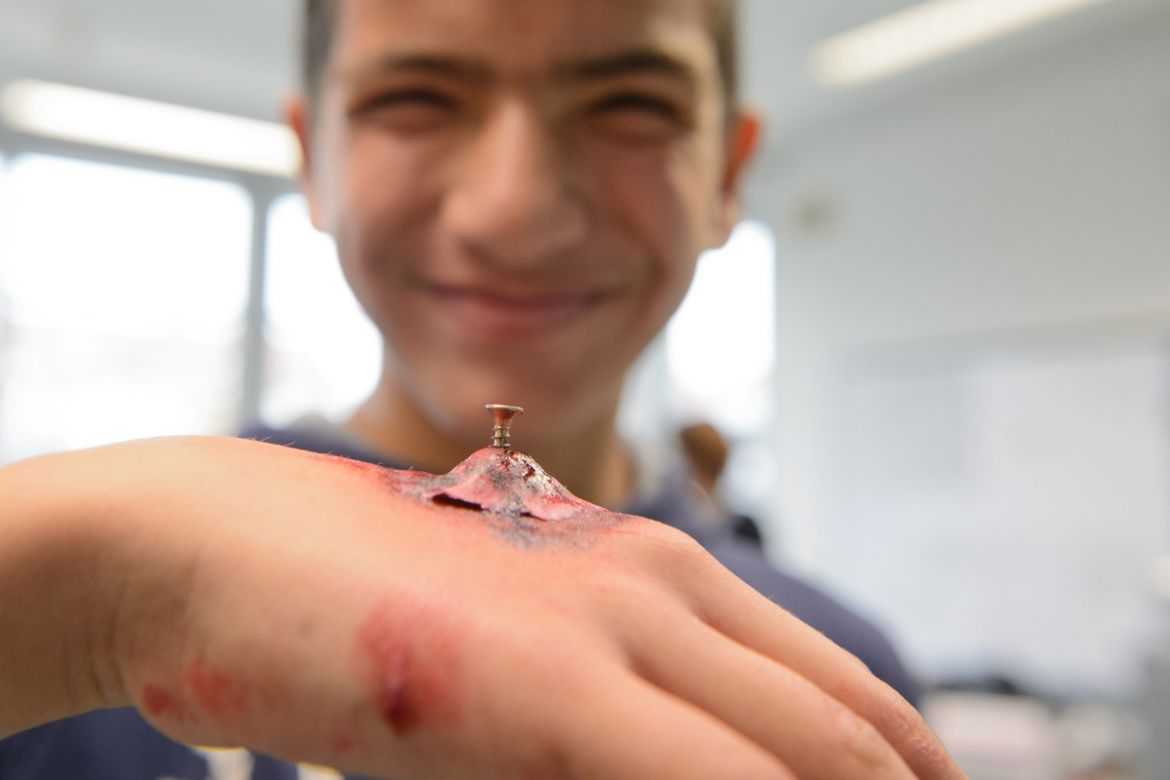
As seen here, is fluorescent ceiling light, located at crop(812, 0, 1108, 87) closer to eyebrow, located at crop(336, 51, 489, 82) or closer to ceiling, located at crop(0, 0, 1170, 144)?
ceiling, located at crop(0, 0, 1170, 144)

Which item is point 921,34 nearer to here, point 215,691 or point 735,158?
point 735,158

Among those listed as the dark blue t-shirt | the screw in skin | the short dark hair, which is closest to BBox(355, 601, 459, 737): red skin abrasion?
the screw in skin

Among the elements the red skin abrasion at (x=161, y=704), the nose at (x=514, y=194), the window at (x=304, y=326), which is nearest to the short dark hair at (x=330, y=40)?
the nose at (x=514, y=194)

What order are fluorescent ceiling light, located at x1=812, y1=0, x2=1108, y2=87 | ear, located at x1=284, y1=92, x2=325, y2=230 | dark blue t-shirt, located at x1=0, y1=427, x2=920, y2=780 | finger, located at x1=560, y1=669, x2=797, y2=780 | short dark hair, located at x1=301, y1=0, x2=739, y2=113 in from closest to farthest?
finger, located at x1=560, y1=669, x2=797, y2=780 → dark blue t-shirt, located at x1=0, y1=427, x2=920, y2=780 → short dark hair, located at x1=301, y1=0, x2=739, y2=113 → ear, located at x1=284, y1=92, x2=325, y2=230 → fluorescent ceiling light, located at x1=812, y1=0, x2=1108, y2=87

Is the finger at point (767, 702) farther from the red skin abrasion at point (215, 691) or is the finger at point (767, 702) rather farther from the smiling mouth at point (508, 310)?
the smiling mouth at point (508, 310)

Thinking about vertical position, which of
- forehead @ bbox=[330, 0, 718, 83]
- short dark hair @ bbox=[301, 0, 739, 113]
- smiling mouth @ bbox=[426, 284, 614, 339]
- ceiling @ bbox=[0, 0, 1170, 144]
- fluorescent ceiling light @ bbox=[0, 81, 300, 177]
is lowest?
smiling mouth @ bbox=[426, 284, 614, 339]

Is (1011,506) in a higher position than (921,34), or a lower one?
lower

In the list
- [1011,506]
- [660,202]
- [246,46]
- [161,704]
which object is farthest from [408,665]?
[246,46]
